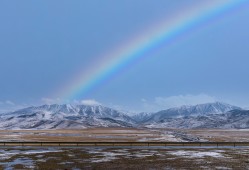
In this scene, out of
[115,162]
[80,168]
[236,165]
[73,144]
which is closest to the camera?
[80,168]

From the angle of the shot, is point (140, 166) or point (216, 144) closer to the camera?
point (140, 166)

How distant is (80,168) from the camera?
4031cm

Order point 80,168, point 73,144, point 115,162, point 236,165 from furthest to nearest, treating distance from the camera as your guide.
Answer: point 73,144 → point 115,162 → point 236,165 → point 80,168

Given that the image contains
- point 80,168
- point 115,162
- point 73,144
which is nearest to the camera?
point 80,168

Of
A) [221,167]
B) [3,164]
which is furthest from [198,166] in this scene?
[3,164]

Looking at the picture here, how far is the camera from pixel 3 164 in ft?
142

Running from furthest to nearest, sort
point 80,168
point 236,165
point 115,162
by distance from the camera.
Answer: point 115,162 → point 236,165 → point 80,168

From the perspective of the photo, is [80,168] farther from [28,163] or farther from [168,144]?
[168,144]

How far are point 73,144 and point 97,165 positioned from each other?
1663 inches

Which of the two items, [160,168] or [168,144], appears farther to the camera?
[168,144]

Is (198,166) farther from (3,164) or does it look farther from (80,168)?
(3,164)

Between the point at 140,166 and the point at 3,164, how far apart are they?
19085 millimetres

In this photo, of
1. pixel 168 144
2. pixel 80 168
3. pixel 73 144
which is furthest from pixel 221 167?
pixel 73 144

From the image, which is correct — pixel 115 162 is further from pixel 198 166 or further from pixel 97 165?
pixel 198 166
